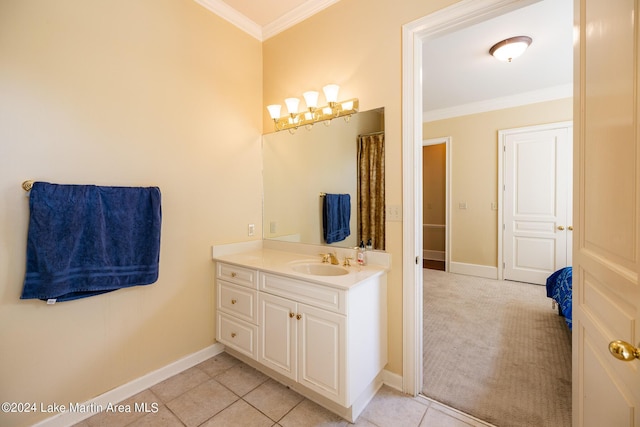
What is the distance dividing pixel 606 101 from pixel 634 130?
0.21m

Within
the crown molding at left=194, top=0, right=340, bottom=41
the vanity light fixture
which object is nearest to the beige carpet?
the vanity light fixture

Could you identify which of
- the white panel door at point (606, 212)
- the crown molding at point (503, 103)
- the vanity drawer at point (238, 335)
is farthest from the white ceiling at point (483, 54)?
the vanity drawer at point (238, 335)

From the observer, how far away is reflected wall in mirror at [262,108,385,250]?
205 cm

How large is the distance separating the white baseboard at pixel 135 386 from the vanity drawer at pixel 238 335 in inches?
6.9

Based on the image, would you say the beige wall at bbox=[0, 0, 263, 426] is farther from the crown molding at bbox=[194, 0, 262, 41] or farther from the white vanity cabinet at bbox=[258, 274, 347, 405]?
the white vanity cabinet at bbox=[258, 274, 347, 405]

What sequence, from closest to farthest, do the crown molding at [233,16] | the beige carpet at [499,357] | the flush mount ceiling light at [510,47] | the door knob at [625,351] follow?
1. the door knob at [625,351]
2. the beige carpet at [499,357]
3. the crown molding at [233,16]
4. the flush mount ceiling light at [510,47]

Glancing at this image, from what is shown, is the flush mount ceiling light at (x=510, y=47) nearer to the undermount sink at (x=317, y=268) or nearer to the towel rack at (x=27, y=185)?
the undermount sink at (x=317, y=268)

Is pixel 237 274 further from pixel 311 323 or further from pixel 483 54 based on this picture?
pixel 483 54

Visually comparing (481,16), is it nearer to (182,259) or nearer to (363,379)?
(363,379)

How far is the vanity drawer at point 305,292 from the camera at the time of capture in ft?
4.93

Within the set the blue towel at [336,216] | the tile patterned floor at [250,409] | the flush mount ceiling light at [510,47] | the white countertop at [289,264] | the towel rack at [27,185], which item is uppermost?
the flush mount ceiling light at [510,47]

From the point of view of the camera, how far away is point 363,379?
159 centimetres

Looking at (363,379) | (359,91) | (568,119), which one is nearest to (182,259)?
(363,379)

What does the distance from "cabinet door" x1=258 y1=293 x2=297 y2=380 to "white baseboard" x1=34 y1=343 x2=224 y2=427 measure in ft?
1.94
